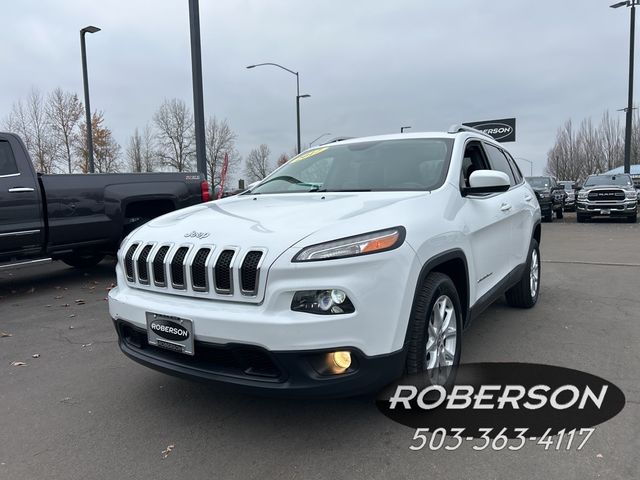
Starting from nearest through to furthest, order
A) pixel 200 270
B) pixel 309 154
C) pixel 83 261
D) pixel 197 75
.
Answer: pixel 200 270 < pixel 309 154 < pixel 83 261 < pixel 197 75

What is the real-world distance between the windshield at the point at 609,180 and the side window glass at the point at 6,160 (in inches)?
721

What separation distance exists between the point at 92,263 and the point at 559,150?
6185 centimetres

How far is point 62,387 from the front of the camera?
365cm

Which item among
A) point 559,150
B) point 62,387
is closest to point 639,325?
point 62,387

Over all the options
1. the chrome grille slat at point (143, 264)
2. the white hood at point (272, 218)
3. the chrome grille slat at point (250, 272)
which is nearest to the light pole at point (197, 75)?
the white hood at point (272, 218)

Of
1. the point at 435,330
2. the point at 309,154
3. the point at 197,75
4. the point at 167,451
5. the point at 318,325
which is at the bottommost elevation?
the point at 167,451

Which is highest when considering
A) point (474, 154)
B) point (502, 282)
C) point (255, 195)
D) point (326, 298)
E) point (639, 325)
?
point (474, 154)

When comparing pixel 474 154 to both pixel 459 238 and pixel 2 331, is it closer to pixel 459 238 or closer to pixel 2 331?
pixel 459 238

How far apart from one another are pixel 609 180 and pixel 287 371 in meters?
19.4

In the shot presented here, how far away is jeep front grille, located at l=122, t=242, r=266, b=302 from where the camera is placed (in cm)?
256

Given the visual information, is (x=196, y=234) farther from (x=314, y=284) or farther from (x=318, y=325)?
(x=318, y=325)

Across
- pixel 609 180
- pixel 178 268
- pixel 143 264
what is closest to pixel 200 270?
pixel 178 268

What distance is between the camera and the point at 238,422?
3020 mm

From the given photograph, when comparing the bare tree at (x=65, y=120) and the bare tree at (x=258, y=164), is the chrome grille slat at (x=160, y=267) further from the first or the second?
the bare tree at (x=258, y=164)
